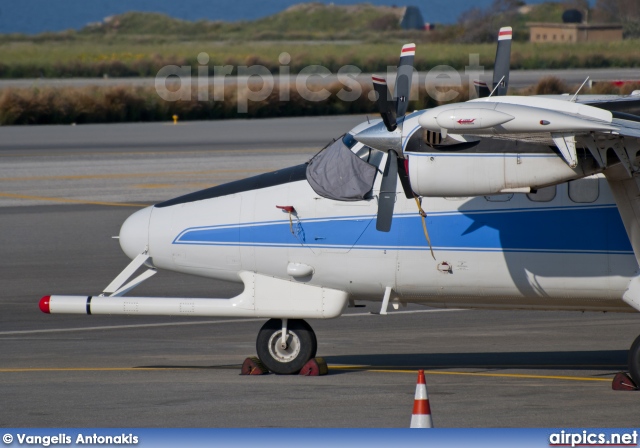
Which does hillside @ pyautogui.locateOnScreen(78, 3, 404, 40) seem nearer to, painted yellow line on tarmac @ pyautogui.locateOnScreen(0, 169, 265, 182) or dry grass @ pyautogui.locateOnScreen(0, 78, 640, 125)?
dry grass @ pyautogui.locateOnScreen(0, 78, 640, 125)

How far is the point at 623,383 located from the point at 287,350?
138 inches

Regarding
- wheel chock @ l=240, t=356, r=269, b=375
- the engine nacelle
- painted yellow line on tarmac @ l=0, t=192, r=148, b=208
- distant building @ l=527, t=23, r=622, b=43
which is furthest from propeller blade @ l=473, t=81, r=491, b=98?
distant building @ l=527, t=23, r=622, b=43

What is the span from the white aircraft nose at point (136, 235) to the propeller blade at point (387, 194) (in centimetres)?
263

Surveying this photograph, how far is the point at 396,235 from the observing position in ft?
38.3

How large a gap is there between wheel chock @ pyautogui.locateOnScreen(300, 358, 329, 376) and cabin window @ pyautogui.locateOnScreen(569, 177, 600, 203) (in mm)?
3145

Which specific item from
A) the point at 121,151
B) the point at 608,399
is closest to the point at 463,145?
the point at 608,399

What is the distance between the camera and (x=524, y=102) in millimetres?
10234

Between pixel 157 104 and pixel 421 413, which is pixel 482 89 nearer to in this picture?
pixel 421 413

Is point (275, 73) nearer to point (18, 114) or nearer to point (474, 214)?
point (18, 114)

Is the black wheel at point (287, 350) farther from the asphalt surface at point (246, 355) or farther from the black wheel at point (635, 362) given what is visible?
the black wheel at point (635, 362)

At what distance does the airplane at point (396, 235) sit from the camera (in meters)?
10.6

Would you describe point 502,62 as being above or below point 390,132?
above

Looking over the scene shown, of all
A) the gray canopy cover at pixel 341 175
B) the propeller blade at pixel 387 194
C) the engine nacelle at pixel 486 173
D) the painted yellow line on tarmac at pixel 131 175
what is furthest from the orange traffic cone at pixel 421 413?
the painted yellow line on tarmac at pixel 131 175

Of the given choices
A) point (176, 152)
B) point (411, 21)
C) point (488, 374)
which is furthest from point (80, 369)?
point (411, 21)
